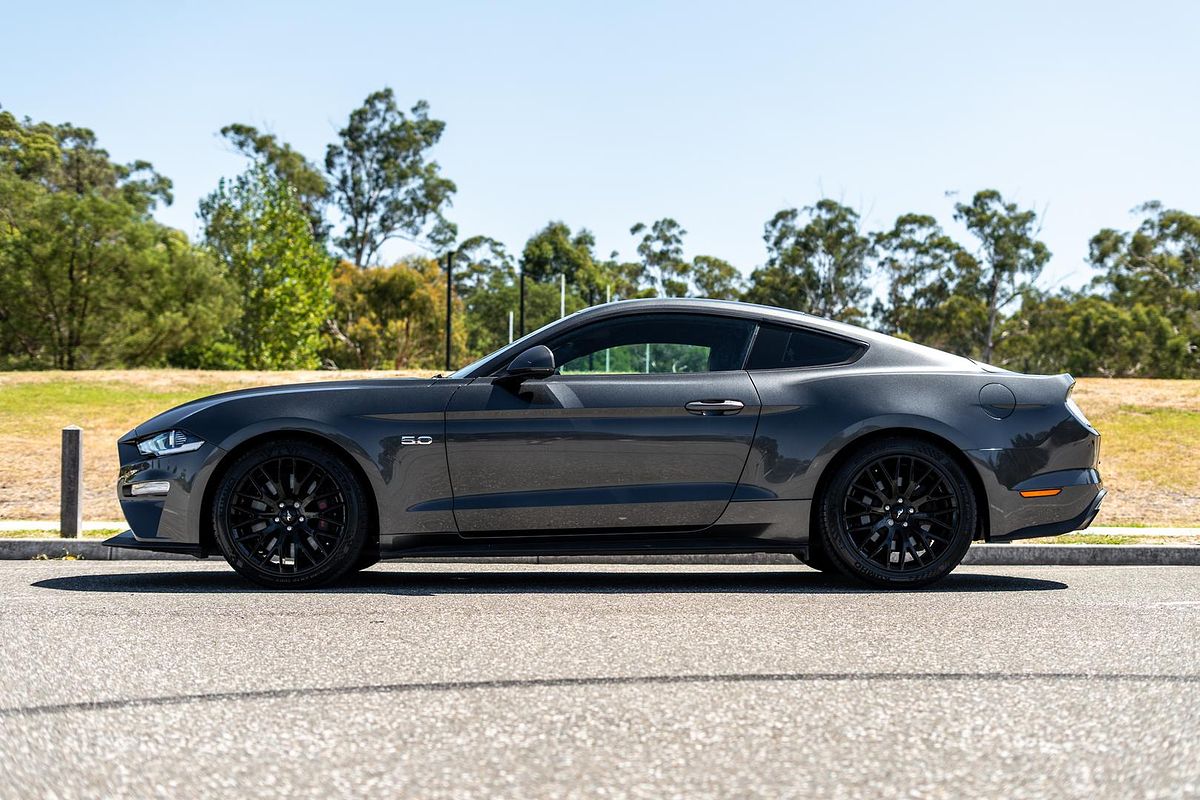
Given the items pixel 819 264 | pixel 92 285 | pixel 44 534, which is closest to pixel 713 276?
pixel 819 264

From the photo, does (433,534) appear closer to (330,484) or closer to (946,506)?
(330,484)

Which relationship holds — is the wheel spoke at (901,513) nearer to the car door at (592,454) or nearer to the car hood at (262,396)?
the car door at (592,454)

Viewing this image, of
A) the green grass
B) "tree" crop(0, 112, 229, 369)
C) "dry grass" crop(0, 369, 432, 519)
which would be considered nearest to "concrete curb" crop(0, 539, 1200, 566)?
the green grass

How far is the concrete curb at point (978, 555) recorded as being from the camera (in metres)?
9.13

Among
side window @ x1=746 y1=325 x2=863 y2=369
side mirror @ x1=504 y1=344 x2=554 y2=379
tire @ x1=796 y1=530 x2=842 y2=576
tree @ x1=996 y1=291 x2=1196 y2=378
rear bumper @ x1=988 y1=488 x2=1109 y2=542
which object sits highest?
tree @ x1=996 y1=291 x2=1196 y2=378

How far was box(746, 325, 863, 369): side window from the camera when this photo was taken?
7.30m

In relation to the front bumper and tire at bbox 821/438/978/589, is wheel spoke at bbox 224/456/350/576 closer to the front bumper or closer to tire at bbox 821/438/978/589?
the front bumper

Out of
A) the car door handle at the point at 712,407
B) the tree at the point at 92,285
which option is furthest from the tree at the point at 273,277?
the car door handle at the point at 712,407

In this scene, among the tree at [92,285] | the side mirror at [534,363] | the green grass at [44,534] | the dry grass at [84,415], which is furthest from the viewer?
the tree at [92,285]

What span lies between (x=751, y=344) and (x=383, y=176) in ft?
224

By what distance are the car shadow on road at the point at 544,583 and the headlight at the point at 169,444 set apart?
0.77m

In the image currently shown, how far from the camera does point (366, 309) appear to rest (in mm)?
61031

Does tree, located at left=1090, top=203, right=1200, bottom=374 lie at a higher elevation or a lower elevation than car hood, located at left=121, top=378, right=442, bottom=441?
higher

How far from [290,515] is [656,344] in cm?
222
